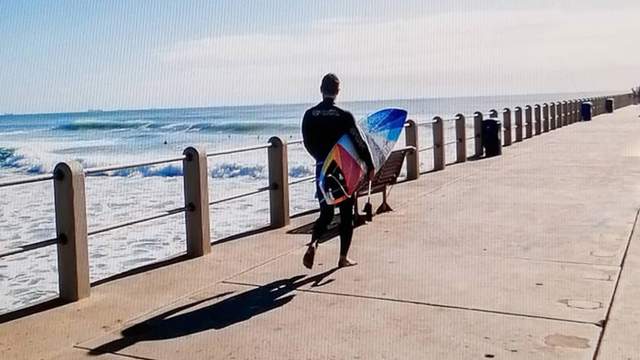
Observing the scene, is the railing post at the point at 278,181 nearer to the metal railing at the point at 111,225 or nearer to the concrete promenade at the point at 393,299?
the metal railing at the point at 111,225

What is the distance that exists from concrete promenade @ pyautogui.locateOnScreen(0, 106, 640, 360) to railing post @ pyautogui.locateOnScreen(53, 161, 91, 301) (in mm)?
207

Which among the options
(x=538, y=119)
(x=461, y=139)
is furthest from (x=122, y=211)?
(x=538, y=119)

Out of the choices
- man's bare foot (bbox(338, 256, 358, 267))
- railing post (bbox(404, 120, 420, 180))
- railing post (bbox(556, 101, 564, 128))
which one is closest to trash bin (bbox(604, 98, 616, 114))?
railing post (bbox(556, 101, 564, 128))

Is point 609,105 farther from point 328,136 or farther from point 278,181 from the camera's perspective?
point 328,136

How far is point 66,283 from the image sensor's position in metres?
5.79

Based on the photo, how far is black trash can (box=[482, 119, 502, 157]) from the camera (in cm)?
1795

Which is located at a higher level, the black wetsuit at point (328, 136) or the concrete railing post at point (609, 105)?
the concrete railing post at point (609, 105)

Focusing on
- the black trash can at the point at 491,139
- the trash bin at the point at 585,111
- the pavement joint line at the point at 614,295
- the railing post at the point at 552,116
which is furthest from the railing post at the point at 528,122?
the pavement joint line at the point at 614,295

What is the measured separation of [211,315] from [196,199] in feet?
6.74

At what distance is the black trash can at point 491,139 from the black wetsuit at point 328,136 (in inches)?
473

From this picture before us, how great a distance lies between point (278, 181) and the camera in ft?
28.6

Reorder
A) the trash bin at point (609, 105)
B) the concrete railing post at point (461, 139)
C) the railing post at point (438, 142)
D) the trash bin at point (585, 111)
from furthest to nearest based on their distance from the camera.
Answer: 1. the trash bin at point (609, 105)
2. the trash bin at point (585, 111)
3. the concrete railing post at point (461, 139)
4. the railing post at point (438, 142)

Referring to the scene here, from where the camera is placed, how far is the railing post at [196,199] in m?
7.07

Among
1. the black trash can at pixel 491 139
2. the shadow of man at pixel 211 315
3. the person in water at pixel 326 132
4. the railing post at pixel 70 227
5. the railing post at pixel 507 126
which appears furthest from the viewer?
the railing post at pixel 507 126
